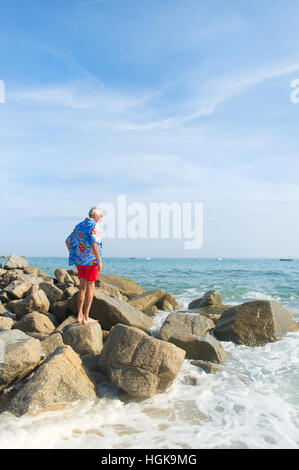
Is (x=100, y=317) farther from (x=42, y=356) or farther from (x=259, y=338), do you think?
(x=259, y=338)

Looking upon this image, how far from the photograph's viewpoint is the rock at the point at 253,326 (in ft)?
25.5

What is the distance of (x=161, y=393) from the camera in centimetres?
486

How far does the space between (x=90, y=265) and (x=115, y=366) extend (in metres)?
2.24

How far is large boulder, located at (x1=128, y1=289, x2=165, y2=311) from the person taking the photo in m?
11.0

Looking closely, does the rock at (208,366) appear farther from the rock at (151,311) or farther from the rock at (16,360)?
the rock at (151,311)

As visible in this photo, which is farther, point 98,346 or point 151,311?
point 151,311

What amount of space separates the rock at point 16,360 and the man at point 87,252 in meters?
1.97

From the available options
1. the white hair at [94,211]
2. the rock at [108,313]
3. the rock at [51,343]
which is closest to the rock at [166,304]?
the rock at [108,313]

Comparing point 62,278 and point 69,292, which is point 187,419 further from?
point 62,278

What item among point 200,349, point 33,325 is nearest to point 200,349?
point 200,349

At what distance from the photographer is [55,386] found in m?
Result: 4.32

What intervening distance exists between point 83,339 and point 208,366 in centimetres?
202

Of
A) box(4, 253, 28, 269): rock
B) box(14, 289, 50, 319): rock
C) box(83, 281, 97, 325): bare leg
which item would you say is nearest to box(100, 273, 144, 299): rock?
box(4, 253, 28, 269): rock
